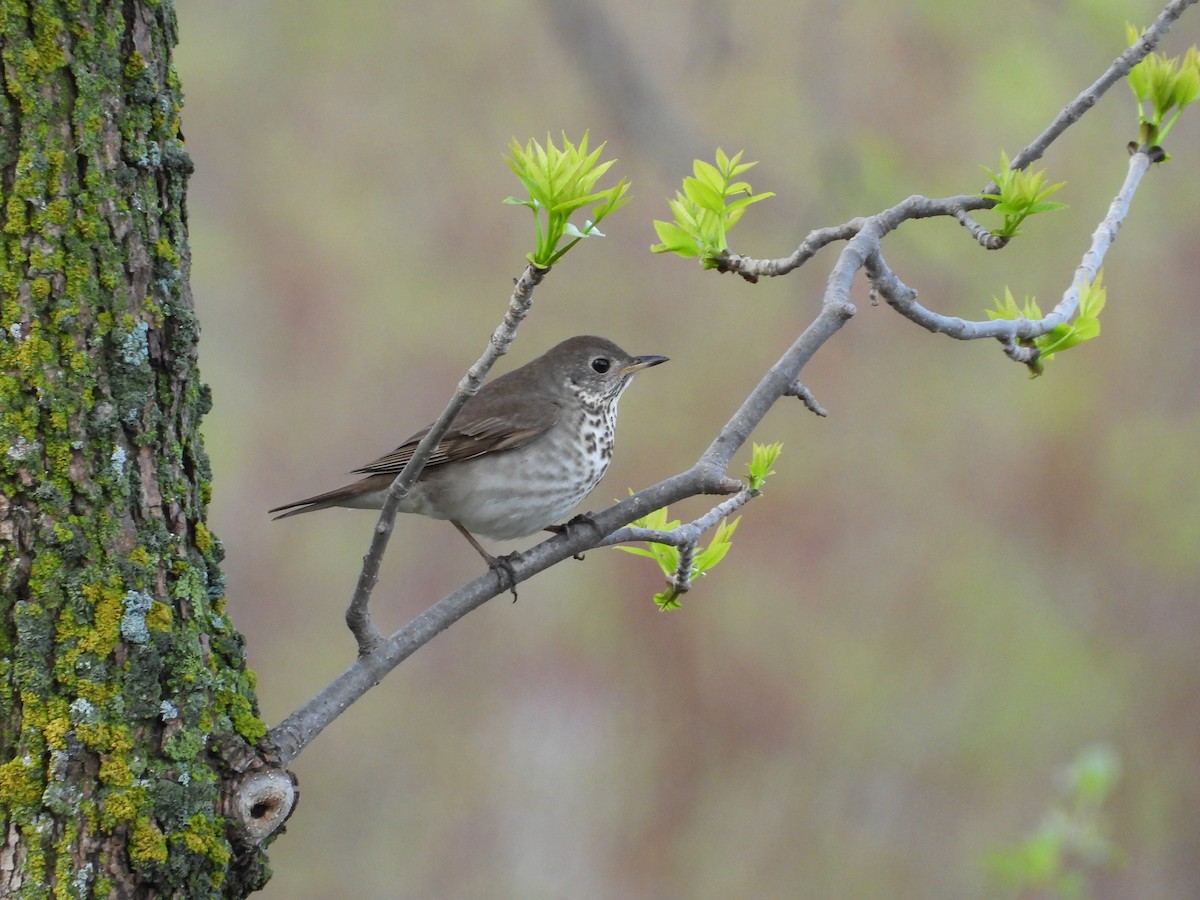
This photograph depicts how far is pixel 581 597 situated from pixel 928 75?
4186 millimetres

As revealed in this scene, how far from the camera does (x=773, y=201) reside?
7.68 m

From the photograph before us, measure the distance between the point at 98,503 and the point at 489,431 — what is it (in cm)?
249

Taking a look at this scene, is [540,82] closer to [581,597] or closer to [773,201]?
[773,201]

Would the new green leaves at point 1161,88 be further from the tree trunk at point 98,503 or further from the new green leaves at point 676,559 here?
the tree trunk at point 98,503

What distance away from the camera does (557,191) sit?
2.21m

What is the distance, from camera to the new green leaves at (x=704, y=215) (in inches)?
112

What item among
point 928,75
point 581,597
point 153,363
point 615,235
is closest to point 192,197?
point 615,235

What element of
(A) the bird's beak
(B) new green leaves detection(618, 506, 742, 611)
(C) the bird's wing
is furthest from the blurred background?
(B) new green leaves detection(618, 506, 742, 611)

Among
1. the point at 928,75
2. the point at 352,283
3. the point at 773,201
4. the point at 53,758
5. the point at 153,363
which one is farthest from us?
the point at 352,283

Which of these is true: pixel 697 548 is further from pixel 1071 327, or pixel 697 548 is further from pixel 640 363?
pixel 640 363

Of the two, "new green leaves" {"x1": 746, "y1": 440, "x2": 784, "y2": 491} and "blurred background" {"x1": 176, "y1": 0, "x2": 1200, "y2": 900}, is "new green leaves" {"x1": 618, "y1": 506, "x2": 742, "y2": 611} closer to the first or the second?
"new green leaves" {"x1": 746, "y1": 440, "x2": 784, "y2": 491}

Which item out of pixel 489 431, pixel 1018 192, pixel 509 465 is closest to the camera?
pixel 1018 192

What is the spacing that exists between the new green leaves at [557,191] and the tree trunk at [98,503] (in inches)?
31.0

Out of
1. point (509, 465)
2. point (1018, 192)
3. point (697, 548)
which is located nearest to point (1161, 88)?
point (1018, 192)
